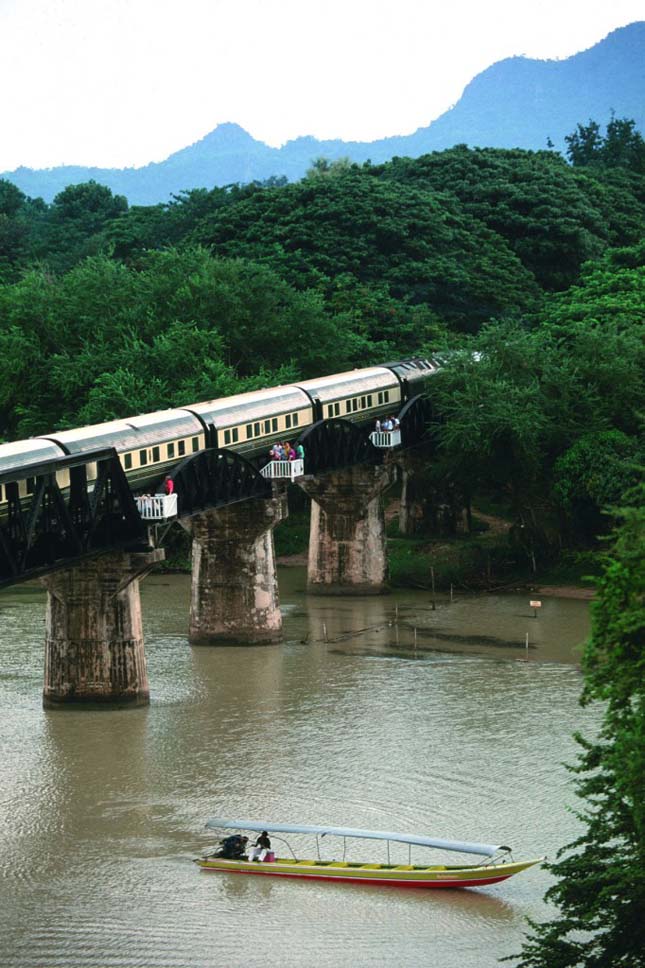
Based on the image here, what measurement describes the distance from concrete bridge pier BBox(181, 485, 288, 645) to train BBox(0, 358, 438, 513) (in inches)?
86.9

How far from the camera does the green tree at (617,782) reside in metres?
25.0

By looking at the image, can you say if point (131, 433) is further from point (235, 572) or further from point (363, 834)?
point (363, 834)

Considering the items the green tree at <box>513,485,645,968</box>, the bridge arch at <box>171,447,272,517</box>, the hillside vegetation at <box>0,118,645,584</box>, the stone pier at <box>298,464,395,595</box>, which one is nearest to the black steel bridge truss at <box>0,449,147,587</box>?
the bridge arch at <box>171,447,272,517</box>

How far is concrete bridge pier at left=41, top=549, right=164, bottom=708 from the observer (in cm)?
4981

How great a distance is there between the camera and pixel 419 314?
97.9m

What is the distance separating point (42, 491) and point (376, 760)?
1119 cm

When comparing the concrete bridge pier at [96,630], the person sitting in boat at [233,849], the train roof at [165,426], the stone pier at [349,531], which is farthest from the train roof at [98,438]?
the stone pier at [349,531]

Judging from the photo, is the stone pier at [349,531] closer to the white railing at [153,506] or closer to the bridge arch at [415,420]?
the bridge arch at [415,420]

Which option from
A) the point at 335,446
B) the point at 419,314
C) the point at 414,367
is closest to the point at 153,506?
the point at 335,446

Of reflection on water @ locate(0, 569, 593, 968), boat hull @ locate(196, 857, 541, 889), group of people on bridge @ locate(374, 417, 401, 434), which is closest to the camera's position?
reflection on water @ locate(0, 569, 593, 968)

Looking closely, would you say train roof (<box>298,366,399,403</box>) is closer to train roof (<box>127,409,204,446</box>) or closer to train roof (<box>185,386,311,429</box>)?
train roof (<box>185,386,311,429</box>)

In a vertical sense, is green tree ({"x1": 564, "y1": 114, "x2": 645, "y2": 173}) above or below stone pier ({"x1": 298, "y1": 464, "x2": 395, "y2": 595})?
above

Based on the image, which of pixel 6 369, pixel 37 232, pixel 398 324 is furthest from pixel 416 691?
pixel 37 232

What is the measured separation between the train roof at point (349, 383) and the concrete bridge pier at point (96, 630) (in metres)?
18.1
